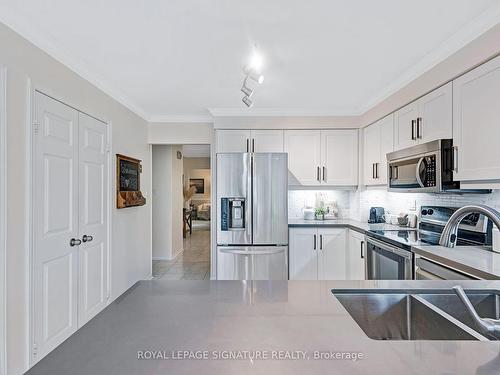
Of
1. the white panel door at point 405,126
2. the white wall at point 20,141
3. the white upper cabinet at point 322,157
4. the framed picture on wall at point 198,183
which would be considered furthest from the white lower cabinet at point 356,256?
the framed picture on wall at point 198,183

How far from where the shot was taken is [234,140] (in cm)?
419

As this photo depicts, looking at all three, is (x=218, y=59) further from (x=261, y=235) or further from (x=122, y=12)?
(x=261, y=235)

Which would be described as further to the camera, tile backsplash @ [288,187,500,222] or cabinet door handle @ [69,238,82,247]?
tile backsplash @ [288,187,500,222]

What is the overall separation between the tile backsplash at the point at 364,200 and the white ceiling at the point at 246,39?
1139mm

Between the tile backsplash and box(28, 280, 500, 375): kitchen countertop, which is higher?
the tile backsplash

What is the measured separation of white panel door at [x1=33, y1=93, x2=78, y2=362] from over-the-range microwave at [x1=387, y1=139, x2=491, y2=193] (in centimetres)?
281

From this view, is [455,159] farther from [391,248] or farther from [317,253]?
[317,253]

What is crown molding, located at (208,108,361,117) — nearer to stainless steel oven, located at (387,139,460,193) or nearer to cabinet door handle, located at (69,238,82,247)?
stainless steel oven, located at (387,139,460,193)

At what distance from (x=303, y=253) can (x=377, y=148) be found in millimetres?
1520

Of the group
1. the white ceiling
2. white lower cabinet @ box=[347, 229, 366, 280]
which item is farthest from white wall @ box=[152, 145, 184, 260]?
white lower cabinet @ box=[347, 229, 366, 280]

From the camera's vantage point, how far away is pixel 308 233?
12.9ft

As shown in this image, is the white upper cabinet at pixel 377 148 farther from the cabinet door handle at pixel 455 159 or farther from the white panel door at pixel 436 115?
the cabinet door handle at pixel 455 159

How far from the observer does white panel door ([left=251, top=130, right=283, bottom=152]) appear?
4180 millimetres

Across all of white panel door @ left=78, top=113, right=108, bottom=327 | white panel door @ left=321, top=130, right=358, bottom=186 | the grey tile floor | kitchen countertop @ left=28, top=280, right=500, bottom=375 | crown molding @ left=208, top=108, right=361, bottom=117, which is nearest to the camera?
kitchen countertop @ left=28, top=280, right=500, bottom=375
